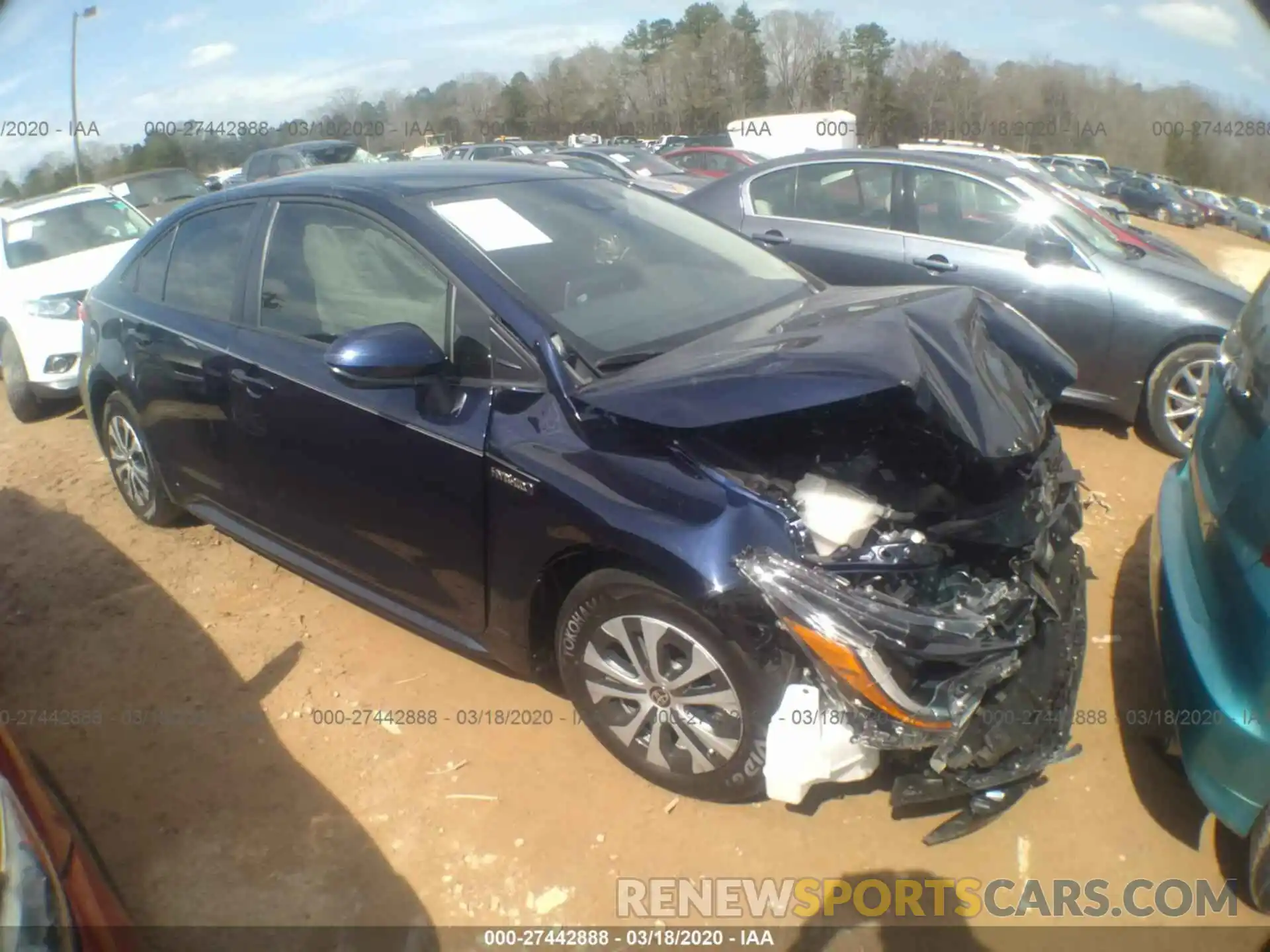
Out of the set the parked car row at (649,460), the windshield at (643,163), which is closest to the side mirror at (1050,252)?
the parked car row at (649,460)

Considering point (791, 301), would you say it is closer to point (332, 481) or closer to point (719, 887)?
point (332, 481)

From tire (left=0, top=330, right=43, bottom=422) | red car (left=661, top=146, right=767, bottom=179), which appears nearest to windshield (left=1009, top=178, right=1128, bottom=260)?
tire (left=0, top=330, right=43, bottom=422)

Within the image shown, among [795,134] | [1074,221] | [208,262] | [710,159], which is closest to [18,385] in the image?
[208,262]

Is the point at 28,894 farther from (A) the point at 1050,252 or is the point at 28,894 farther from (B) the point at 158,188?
(B) the point at 158,188

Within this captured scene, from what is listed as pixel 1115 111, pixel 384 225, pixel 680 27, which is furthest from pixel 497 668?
pixel 680 27

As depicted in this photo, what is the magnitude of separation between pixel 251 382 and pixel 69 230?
547 centimetres

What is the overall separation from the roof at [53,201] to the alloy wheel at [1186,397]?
8209mm

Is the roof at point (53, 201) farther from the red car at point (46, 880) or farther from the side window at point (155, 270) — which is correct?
the red car at point (46, 880)

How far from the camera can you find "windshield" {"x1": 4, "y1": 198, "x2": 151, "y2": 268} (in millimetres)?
7211

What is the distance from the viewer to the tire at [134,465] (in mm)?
4359

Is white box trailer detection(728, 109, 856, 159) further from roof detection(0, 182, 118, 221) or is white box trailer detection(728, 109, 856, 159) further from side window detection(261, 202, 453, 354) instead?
side window detection(261, 202, 453, 354)

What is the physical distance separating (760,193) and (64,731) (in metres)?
5.26

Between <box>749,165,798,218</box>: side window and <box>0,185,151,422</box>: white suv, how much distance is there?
455 cm

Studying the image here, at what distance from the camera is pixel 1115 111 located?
26.7 ft
